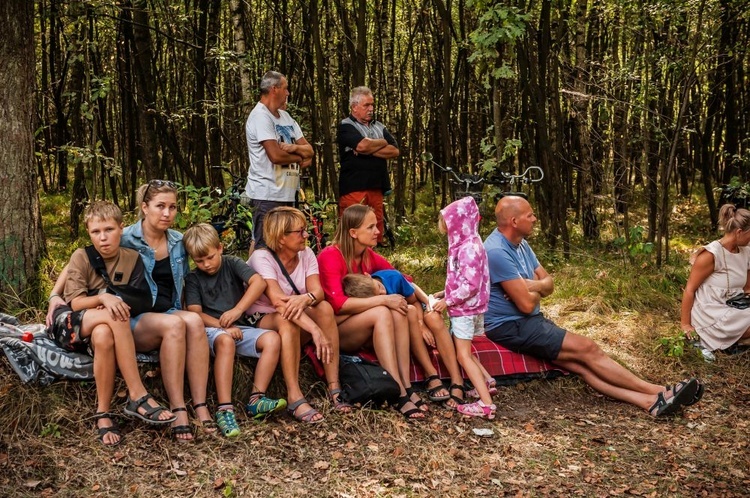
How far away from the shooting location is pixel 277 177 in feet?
19.4

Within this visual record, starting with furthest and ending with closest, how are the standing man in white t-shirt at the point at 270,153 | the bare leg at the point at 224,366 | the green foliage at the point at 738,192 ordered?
1. the green foliage at the point at 738,192
2. the standing man in white t-shirt at the point at 270,153
3. the bare leg at the point at 224,366

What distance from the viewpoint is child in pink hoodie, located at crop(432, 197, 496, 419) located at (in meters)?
4.75

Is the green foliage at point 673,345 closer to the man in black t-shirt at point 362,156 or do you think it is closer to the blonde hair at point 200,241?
the man in black t-shirt at point 362,156

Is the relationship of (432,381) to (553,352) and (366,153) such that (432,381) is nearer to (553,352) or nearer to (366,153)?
(553,352)

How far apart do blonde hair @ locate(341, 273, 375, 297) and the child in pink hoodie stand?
16.8 inches

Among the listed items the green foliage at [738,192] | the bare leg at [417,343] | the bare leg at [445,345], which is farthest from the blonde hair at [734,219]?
the bare leg at [417,343]

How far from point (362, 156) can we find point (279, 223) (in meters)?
2.83

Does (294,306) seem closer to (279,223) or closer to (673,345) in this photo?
(279,223)

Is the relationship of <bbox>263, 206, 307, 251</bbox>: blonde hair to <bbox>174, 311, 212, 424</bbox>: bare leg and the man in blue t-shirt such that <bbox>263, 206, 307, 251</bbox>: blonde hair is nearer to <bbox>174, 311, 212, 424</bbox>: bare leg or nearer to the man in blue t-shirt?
<bbox>174, 311, 212, 424</bbox>: bare leg

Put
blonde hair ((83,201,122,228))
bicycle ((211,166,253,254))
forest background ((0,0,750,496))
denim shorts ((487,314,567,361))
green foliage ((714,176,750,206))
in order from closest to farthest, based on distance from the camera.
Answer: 1. forest background ((0,0,750,496))
2. blonde hair ((83,201,122,228))
3. denim shorts ((487,314,567,361))
4. bicycle ((211,166,253,254))
5. green foliage ((714,176,750,206))

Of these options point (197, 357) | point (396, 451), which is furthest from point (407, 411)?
point (197, 357)

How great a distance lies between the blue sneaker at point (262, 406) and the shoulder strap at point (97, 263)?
1022 millimetres

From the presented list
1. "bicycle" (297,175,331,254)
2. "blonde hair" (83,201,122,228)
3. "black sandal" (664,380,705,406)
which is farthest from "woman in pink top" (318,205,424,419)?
"black sandal" (664,380,705,406)

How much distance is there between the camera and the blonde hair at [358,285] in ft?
15.7
